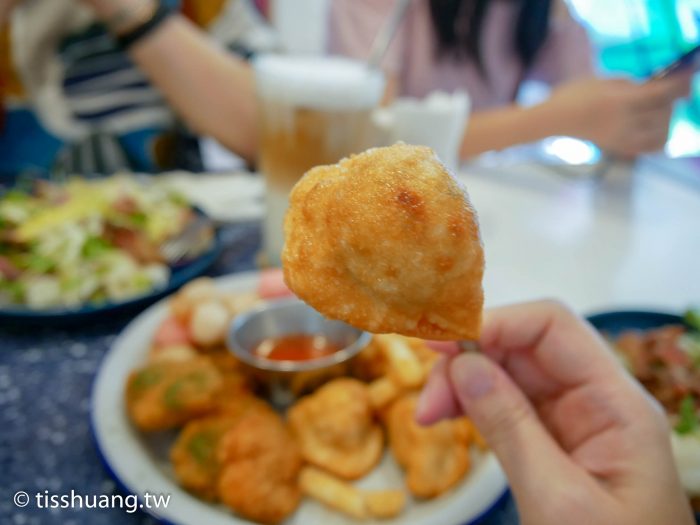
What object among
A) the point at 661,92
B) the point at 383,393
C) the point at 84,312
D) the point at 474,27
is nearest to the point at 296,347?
the point at 383,393

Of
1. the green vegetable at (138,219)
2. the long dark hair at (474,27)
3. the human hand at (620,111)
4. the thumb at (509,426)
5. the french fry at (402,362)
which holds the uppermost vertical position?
the long dark hair at (474,27)

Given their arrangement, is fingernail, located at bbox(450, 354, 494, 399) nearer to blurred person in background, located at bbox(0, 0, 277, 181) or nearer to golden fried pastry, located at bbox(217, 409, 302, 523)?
golden fried pastry, located at bbox(217, 409, 302, 523)

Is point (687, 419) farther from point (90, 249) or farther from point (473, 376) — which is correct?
point (90, 249)

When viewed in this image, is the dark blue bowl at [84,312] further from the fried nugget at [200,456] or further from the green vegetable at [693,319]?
the green vegetable at [693,319]

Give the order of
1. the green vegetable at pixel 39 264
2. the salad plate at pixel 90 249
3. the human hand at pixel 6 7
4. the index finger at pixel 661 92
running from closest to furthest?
the salad plate at pixel 90 249 → the green vegetable at pixel 39 264 → the human hand at pixel 6 7 → the index finger at pixel 661 92

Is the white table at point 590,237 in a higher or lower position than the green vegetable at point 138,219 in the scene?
higher

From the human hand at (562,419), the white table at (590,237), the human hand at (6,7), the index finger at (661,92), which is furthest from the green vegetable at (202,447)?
the index finger at (661,92)
